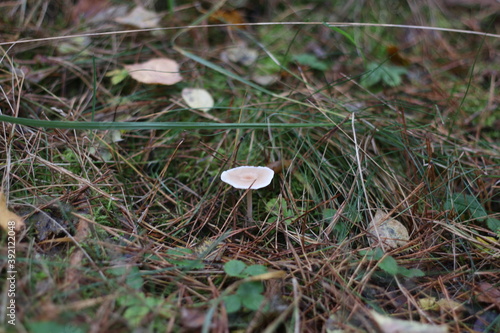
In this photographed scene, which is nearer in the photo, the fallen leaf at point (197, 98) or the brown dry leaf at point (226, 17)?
the fallen leaf at point (197, 98)

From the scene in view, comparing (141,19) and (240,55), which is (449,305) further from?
(141,19)

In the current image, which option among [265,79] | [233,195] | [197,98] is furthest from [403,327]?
[265,79]

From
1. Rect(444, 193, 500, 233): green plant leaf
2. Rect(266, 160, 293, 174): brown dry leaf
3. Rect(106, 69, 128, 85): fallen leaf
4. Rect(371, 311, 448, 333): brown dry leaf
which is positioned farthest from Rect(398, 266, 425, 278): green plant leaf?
Rect(106, 69, 128, 85): fallen leaf

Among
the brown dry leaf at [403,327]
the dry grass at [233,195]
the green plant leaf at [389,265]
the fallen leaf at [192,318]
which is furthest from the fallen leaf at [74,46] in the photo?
the brown dry leaf at [403,327]

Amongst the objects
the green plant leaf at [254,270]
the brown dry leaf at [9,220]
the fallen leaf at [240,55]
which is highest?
the fallen leaf at [240,55]

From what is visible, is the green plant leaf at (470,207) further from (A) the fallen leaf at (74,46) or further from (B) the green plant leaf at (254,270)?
(A) the fallen leaf at (74,46)

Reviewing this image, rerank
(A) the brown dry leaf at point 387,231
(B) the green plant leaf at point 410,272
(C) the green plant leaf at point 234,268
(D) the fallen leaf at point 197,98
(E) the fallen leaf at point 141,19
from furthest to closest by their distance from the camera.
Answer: (E) the fallen leaf at point 141,19 < (D) the fallen leaf at point 197,98 < (A) the brown dry leaf at point 387,231 < (B) the green plant leaf at point 410,272 < (C) the green plant leaf at point 234,268

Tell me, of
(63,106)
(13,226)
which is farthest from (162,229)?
(63,106)
